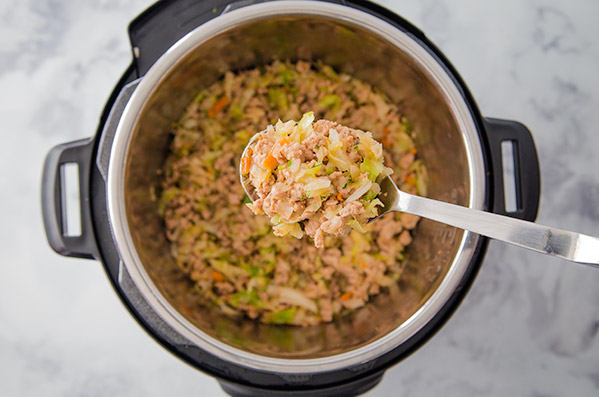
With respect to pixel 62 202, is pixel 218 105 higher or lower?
higher

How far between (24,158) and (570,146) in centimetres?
180

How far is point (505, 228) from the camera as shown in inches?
29.9

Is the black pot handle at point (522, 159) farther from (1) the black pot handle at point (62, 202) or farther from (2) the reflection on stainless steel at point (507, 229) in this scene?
(1) the black pot handle at point (62, 202)

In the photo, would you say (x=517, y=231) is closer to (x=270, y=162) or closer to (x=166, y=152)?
(x=270, y=162)

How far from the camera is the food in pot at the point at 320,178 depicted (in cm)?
90

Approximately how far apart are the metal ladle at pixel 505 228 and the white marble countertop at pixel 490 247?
680mm

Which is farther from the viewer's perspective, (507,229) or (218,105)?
(218,105)

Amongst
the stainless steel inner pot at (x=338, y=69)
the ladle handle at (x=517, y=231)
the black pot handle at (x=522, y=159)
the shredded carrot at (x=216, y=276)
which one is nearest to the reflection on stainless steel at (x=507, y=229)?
the ladle handle at (x=517, y=231)

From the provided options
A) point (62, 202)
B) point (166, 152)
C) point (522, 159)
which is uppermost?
point (166, 152)

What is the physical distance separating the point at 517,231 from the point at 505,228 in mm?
26

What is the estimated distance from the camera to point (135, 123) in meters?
1.09

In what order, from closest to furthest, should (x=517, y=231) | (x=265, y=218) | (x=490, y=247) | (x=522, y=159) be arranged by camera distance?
1. (x=517, y=231)
2. (x=522, y=159)
3. (x=265, y=218)
4. (x=490, y=247)

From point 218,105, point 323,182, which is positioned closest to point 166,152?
point 218,105

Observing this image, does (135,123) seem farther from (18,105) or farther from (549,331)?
(549,331)
